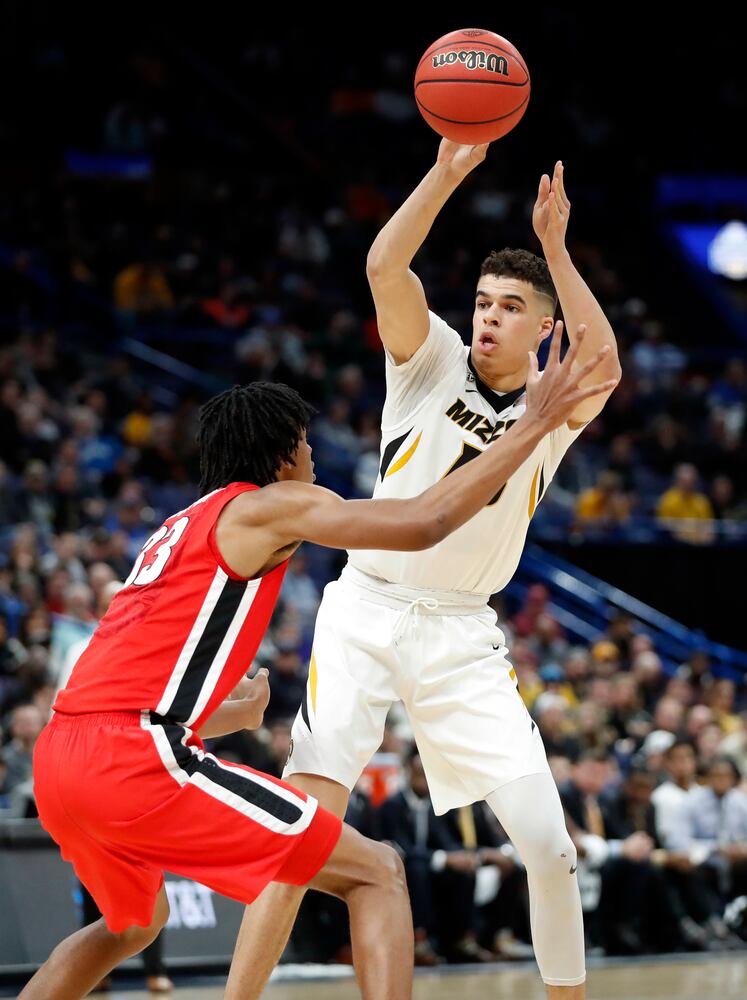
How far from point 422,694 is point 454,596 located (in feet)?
1.24

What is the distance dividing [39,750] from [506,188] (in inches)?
755

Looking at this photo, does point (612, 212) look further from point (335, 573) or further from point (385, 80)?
point (335, 573)

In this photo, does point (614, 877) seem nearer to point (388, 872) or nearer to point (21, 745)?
point (21, 745)

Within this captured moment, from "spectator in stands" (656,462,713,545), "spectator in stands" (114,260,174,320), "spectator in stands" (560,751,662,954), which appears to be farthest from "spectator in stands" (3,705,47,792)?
"spectator in stands" (656,462,713,545)

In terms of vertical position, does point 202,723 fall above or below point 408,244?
below

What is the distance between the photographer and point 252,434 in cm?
474

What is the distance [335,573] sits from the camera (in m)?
14.8

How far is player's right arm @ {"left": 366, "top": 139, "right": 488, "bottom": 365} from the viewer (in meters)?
5.25

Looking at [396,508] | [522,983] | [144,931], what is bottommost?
[522,983]

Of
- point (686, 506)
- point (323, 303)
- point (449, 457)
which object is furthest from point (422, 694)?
point (323, 303)

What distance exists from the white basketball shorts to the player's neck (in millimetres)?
791

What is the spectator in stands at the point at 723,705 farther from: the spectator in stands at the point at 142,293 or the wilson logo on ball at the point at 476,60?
the wilson logo on ball at the point at 476,60

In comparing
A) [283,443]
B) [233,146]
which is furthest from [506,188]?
[283,443]

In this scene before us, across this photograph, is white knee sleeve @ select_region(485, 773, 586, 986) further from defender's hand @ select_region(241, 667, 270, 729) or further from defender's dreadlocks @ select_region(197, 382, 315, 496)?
defender's dreadlocks @ select_region(197, 382, 315, 496)
